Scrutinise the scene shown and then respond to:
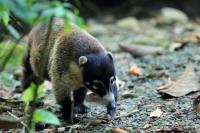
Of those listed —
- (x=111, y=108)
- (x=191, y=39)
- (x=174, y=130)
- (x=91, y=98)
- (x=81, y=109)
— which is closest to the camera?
(x=174, y=130)

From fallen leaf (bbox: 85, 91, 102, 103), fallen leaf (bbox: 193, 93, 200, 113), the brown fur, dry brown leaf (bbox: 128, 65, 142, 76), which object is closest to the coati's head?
the brown fur

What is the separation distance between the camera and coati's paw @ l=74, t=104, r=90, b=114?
4.92 metres

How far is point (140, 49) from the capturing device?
25.0 ft

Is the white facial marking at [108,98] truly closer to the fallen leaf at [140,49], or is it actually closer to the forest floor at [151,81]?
the forest floor at [151,81]

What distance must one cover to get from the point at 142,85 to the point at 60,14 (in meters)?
3.16

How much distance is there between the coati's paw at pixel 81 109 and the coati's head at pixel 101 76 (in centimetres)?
38

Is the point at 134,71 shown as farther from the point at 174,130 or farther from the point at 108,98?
the point at 174,130

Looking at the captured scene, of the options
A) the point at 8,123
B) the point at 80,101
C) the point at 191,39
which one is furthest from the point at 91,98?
the point at 191,39

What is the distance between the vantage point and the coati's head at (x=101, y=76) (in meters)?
4.38

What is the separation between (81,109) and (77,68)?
45 centimetres

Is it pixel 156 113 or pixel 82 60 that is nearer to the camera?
pixel 156 113

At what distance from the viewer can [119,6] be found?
11.3 meters

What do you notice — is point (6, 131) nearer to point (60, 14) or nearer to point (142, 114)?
point (142, 114)

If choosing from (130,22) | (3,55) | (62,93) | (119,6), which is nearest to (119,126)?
(62,93)
